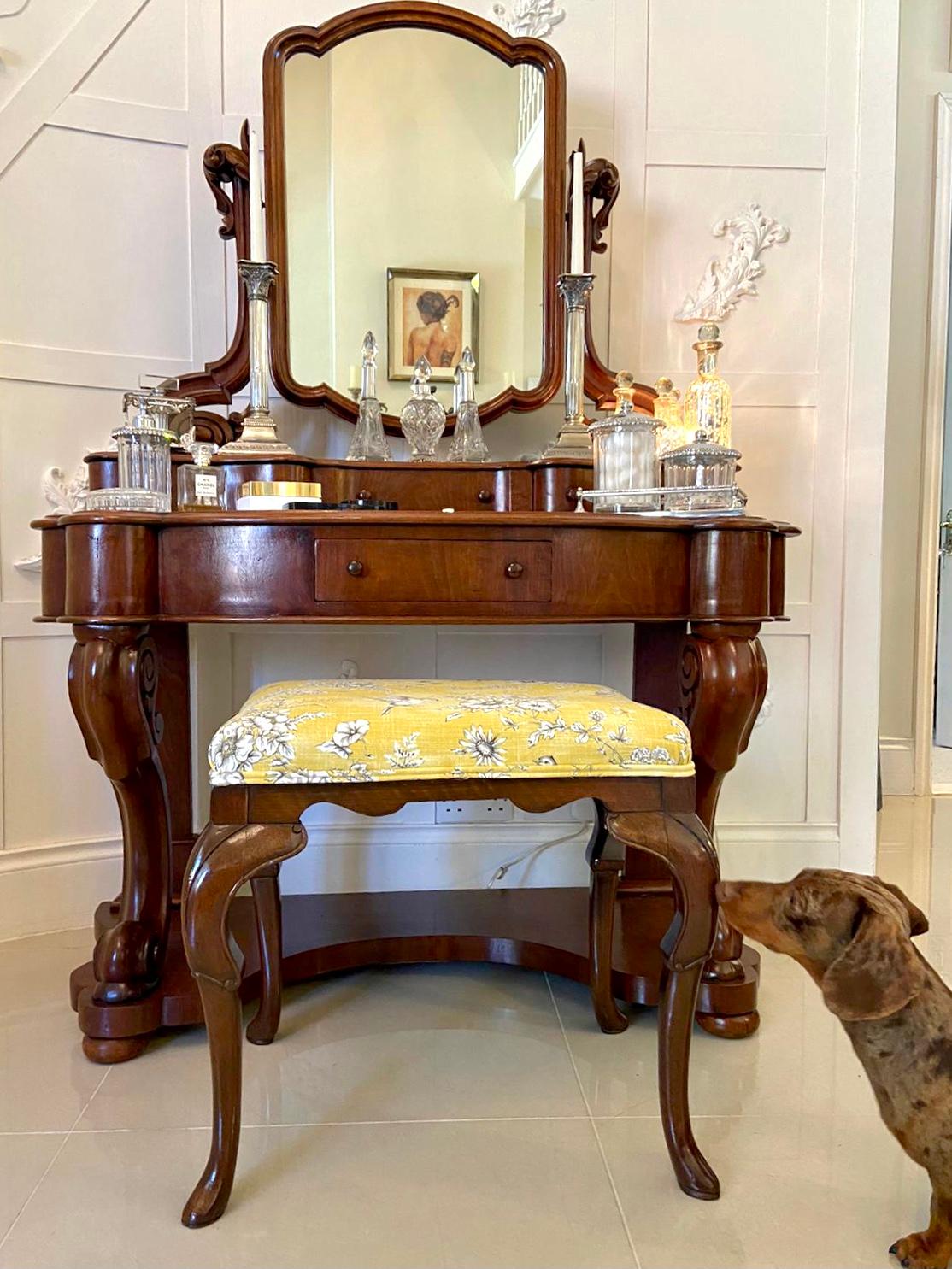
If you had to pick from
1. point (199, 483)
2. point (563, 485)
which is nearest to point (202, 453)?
point (199, 483)

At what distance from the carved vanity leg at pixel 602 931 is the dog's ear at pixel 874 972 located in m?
0.48

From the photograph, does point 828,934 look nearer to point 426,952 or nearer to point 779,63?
point 426,952

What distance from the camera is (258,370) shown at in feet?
5.42

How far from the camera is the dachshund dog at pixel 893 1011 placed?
88 cm

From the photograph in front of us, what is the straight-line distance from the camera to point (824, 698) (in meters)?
1.96

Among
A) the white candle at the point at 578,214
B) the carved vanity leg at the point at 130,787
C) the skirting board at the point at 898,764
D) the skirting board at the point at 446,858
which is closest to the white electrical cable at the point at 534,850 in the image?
the skirting board at the point at 446,858

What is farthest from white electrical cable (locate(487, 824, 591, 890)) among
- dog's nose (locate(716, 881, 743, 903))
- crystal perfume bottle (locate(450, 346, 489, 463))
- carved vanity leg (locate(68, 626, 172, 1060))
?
dog's nose (locate(716, 881, 743, 903))

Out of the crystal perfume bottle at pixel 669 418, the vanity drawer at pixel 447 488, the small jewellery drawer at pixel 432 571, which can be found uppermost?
the crystal perfume bottle at pixel 669 418

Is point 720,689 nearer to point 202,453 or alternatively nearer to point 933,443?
point 202,453

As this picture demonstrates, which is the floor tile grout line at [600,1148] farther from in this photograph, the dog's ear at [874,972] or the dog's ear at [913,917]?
the dog's ear at [913,917]

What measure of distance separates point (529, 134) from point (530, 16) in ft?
0.90

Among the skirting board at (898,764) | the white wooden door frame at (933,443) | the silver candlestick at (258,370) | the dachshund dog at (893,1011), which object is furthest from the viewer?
the skirting board at (898,764)

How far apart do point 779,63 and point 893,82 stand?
0.24 m

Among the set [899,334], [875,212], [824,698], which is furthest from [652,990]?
[899,334]
